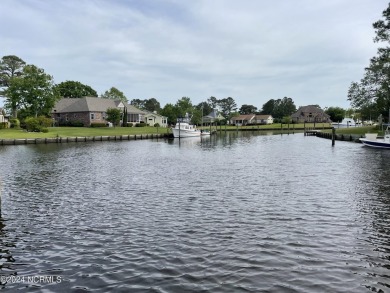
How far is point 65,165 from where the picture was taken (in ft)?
114

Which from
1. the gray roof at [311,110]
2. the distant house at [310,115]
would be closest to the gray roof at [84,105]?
the distant house at [310,115]

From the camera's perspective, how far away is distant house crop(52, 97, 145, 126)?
339ft

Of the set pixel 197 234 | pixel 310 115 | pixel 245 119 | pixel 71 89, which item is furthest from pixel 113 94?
pixel 197 234

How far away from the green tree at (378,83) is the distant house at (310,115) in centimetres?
9861

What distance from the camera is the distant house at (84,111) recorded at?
4063 inches

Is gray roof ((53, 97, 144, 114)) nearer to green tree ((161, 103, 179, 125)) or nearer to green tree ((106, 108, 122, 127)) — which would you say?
green tree ((106, 108, 122, 127))

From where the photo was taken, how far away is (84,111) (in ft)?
338

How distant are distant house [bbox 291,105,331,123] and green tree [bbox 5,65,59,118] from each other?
130722 millimetres

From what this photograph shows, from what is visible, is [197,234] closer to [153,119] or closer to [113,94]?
[153,119]

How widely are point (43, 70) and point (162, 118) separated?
50195 mm

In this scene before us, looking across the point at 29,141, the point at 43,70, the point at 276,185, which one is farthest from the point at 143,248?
the point at 43,70

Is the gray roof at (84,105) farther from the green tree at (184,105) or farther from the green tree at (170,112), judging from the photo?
the green tree at (184,105)

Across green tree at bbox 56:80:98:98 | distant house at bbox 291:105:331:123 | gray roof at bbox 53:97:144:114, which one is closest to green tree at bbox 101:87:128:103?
green tree at bbox 56:80:98:98

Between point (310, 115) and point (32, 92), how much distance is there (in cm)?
13802
